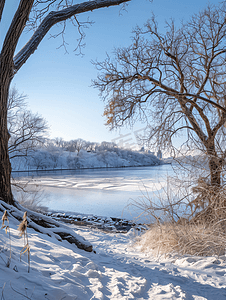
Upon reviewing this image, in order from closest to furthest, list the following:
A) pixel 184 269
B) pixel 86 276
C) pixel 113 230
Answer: pixel 86 276
pixel 184 269
pixel 113 230

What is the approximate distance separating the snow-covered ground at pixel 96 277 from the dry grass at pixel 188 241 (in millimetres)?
296

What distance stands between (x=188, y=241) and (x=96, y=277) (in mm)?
2633

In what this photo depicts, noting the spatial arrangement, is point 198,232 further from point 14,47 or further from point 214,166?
point 14,47

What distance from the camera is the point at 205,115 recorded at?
290 inches

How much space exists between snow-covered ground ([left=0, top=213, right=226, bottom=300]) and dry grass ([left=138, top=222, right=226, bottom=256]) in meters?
0.30

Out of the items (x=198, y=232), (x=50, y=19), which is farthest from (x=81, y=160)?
(x=50, y=19)

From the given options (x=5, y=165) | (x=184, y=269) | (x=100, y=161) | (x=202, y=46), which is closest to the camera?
(x=184, y=269)

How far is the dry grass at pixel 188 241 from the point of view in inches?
159

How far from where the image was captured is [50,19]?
4.25 metres

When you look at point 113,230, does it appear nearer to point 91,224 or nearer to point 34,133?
point 91,224

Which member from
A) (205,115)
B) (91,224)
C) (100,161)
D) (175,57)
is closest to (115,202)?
(91,224)

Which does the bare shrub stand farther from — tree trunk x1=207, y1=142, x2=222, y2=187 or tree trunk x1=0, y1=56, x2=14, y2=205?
tree trunk x1=0, y1=56, x2=14, y2=205

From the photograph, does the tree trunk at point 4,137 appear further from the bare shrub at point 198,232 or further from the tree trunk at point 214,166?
the tree trunk at point 214,166

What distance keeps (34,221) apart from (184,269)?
303 cm
